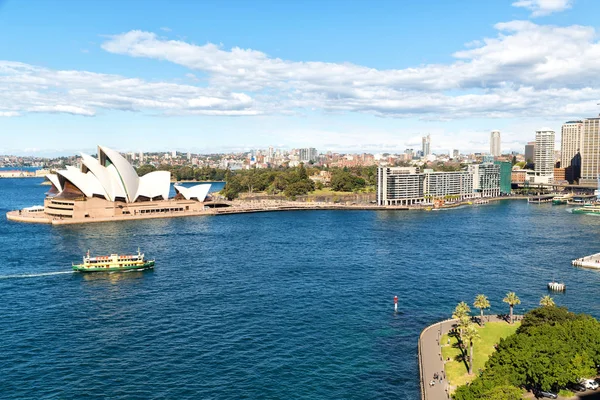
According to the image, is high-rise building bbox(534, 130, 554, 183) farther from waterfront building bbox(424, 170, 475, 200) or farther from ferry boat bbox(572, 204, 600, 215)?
ferry boat bbox(572, 204, 600, 215)

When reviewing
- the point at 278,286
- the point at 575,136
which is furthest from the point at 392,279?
the point at 575,136

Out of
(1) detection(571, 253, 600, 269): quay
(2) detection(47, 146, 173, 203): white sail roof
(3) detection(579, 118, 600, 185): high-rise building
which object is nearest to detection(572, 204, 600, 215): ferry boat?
(3) detection(579, 118, 600, 185): high-rise building

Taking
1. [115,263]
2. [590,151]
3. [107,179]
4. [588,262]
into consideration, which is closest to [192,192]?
[107,179]

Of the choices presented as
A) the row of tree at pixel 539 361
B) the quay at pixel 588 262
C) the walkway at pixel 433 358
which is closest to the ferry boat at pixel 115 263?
the walkway at pixel 433 358

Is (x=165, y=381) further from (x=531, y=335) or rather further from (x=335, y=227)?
(x=335, y=227)

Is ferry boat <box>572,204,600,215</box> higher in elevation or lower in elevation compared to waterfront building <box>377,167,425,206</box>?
lower

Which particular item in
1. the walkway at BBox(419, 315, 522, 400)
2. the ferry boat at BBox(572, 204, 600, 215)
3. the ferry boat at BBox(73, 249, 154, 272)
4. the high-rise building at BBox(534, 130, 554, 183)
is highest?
the high-rise building at BBox(534, 130, 554, 183)
